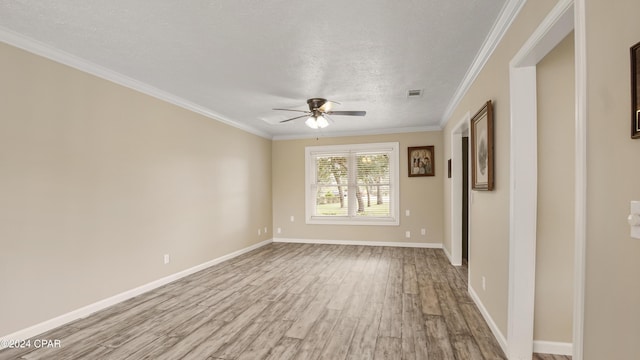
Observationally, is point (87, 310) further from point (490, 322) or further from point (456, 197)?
point (456, 197)

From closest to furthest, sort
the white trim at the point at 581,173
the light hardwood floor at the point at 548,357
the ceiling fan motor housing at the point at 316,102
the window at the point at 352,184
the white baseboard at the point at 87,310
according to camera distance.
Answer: the white trim at the point at 581,173 → the light hardwood floor at the point at 548,357 → the white baseboard at the point at 87,310 → the ceiling fan motor housing at the point at 316,102 → the window at the point at 352,184

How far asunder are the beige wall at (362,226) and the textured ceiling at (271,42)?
89.4 inches

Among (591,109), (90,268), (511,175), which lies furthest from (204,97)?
(591,109)

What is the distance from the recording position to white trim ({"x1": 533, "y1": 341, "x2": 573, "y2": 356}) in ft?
7.09

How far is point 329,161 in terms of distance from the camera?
22.5 ft

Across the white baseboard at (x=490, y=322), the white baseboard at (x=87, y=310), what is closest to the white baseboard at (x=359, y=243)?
the white baseboard at (x=87, y=310)

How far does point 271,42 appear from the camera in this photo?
2568 mm

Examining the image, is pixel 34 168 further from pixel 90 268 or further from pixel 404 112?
pixel 404 112

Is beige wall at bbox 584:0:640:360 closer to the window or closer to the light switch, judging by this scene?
the light switch

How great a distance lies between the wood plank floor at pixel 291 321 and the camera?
2283 millimetres

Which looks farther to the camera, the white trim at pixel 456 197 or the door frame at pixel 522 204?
the white trim at pixel 456 197

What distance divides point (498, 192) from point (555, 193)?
15.2 inches

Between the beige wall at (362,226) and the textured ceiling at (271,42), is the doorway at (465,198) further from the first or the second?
the textured ceiling at (271,42)

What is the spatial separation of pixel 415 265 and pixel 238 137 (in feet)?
13.1
